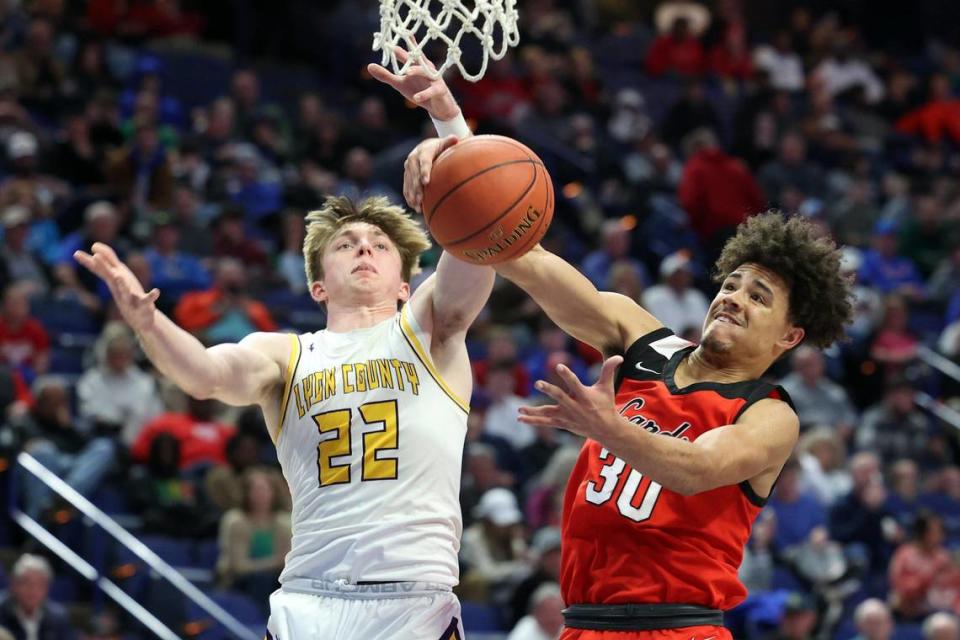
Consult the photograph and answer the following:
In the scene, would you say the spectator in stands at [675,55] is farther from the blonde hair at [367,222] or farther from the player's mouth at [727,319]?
the player's mouth at [727,319]

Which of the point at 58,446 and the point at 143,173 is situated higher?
the point at 143,173

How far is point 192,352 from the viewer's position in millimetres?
4824

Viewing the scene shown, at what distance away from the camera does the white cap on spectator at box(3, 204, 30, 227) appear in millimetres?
11445

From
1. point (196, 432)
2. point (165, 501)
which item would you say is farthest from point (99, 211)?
point (165, 501)

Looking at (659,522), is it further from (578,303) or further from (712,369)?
(578,303)

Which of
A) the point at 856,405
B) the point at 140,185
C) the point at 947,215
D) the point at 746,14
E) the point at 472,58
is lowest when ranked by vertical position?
the point at 856,405

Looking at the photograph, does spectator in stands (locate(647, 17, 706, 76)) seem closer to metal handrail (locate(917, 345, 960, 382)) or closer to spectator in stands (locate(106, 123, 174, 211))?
metal handrail (locate(917, 345, 960, 382))

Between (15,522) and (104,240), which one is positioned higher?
(104,240)

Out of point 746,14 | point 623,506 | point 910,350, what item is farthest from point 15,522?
point 746,14

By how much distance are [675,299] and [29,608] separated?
6757mm

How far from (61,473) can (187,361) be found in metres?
5.41

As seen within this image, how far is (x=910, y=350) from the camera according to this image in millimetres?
13953

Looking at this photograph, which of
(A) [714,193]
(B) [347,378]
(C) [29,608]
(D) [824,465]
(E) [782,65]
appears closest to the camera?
(B) [347,378]

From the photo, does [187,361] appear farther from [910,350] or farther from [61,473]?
[910,350]
